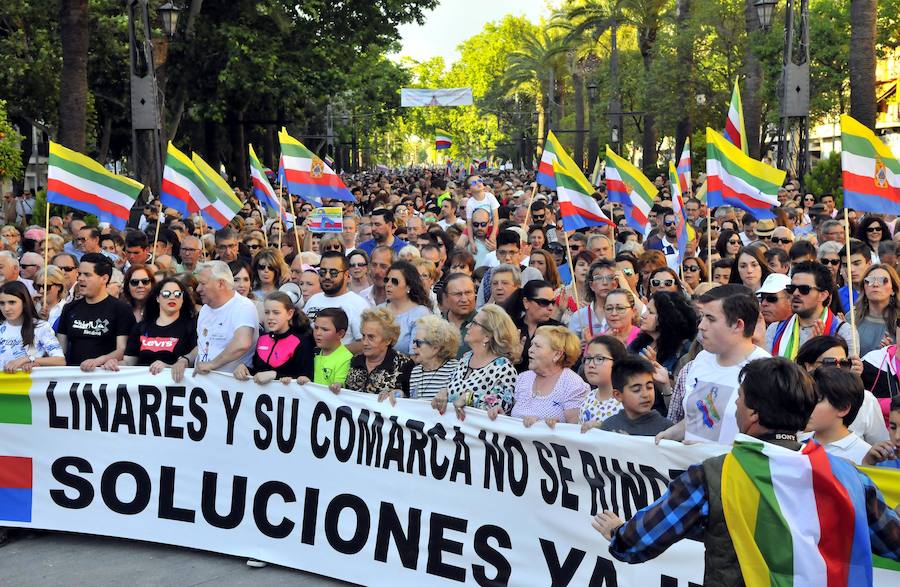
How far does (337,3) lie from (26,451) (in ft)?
90.2

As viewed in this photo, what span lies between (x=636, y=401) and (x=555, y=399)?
593 mm

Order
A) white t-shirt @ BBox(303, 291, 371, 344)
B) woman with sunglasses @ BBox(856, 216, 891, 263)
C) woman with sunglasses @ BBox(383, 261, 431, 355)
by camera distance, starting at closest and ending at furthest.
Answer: woman with sunglasses @ BBox(383, 261, 431, 355), white t-shirt @ BBox(303, 291, 371, 344), woman with sunglasses @ BBox(856, 216, 891, 263)

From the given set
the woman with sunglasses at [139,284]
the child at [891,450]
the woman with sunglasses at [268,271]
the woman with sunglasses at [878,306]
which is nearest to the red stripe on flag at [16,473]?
the woman with sunglasses at [139,284]

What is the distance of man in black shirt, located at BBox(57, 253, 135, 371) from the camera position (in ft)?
25.5

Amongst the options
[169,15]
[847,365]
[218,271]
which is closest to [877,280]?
[847,365]

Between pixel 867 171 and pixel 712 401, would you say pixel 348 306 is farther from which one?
pixel 712 401

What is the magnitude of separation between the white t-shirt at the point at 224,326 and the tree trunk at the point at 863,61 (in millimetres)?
14776

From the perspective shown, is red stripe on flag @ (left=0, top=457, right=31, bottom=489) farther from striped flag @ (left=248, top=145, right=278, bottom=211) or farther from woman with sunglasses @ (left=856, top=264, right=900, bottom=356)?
striped flag @ (left=248, top=145, right=278, bottom=211)

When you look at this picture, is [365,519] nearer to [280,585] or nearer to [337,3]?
[280,585]

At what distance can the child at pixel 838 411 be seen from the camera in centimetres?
475

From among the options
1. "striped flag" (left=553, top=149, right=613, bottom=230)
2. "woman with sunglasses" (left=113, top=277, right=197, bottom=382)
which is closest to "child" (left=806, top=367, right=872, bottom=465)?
"woman with sunglasses" (left=113, top=277, right=197, bottom=382)

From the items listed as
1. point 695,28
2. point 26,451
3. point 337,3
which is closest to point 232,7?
point 337,3

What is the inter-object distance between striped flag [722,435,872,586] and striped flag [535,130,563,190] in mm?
7589

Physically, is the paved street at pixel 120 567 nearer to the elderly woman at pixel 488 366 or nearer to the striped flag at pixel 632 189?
the elderly woman at pixel 488 366
